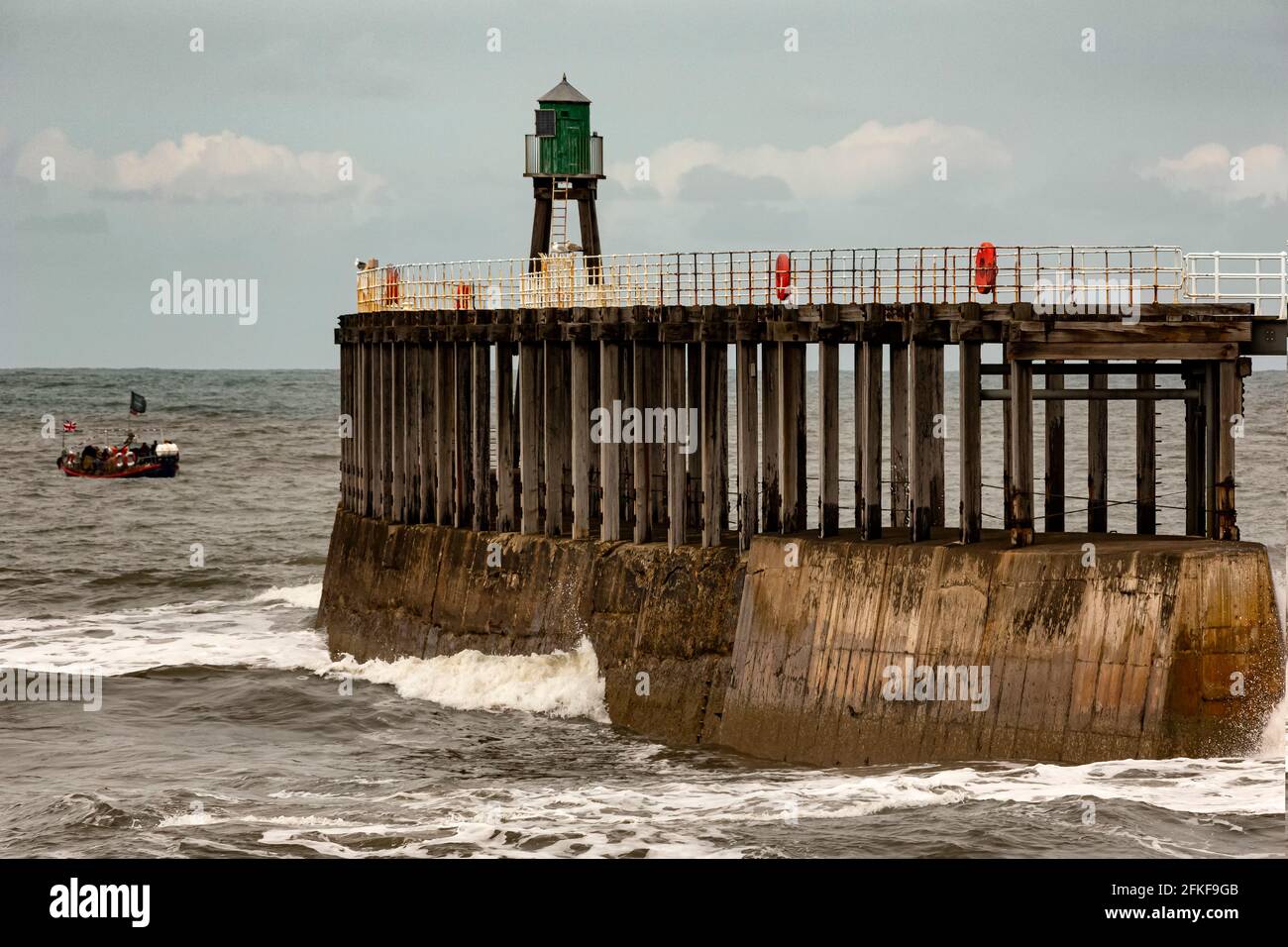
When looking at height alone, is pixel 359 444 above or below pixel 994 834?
above

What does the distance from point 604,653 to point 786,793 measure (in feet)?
20.4

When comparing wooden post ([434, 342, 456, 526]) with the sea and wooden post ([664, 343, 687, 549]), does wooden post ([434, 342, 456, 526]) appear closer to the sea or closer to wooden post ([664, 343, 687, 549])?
the sea

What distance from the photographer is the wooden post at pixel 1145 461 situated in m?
29.0

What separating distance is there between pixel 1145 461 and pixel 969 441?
412 centimetres

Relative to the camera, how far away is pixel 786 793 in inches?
991

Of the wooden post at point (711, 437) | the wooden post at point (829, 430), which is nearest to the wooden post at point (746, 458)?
the wooden post at point (711, 437)

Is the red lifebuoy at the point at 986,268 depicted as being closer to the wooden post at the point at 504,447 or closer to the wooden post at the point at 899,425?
the wooden post at the point at 899,425

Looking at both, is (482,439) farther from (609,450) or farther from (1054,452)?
(1054,452)

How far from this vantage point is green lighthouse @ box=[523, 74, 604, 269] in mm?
42688

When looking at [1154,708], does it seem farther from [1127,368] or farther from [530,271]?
[530,271]

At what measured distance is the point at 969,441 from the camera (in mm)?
26672

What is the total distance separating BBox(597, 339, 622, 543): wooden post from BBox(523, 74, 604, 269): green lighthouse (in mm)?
11364

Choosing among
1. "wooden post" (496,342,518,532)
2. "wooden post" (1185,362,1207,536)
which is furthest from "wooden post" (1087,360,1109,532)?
"wooden post" (496,342,518,532)
